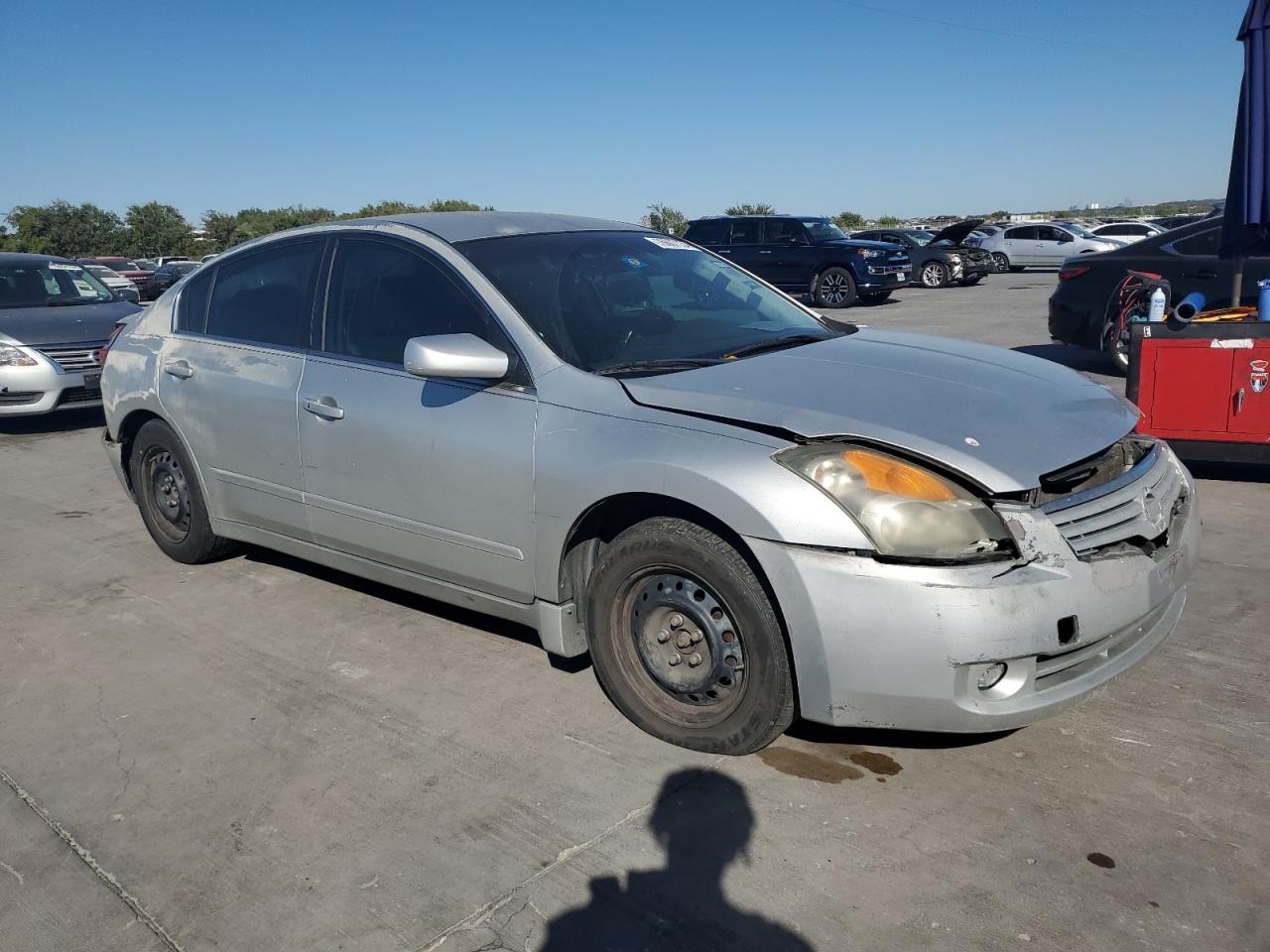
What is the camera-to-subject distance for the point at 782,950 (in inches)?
95.3

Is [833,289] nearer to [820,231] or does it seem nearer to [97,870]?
[820,231]

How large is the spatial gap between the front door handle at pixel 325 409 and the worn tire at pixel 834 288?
16416 mm

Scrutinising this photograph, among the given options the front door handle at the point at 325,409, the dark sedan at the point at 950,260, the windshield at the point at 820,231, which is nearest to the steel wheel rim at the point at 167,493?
the front door handle at the point at 325,409

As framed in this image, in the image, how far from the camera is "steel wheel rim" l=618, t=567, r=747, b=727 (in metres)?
3.13

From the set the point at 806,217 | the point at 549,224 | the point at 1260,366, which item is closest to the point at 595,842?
the point at 549,224

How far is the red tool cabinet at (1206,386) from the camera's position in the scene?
5.88 meters

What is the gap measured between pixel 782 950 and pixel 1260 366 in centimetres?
494

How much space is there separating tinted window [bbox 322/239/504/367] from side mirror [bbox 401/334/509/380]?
202 mm

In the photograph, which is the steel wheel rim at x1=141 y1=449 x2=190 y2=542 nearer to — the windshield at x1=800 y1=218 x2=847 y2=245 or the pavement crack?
the pavement crack

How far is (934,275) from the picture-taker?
25125 mm

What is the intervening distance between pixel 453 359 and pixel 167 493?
2.54 metres

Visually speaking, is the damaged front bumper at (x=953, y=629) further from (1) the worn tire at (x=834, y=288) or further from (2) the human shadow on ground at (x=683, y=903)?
(1) the worn tire at (x=834, y=288)

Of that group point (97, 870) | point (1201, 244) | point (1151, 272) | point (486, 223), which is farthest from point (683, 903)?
point (1201, 244)

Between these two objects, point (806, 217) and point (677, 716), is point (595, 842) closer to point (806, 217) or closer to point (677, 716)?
point (677, 716)
